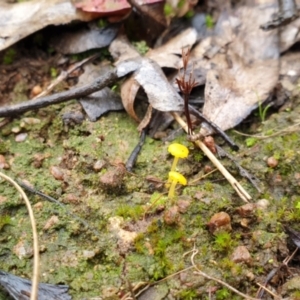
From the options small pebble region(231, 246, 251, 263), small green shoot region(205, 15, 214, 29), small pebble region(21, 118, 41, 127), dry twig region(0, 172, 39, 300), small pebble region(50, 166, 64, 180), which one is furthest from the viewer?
small green shoot region(205, 15, 214, 29)

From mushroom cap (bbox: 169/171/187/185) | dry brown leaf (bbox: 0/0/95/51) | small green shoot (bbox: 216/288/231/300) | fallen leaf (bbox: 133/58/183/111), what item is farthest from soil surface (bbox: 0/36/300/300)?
dry brown leaf (bbox: 0/0/95/51)

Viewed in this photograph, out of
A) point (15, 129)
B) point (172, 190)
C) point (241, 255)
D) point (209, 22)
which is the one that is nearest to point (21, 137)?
point (15, 129)

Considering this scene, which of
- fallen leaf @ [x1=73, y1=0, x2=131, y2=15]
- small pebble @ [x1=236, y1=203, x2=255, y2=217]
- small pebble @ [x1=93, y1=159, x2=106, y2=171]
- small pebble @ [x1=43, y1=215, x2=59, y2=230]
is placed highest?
fallen leaf @ [x1=73, y1=0, x2=131, y2=15]

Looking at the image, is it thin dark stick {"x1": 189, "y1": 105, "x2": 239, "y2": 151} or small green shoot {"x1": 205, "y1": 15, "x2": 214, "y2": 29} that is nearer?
thin dark stick {"x1": 189, "y1": 105, "x2": 239, "y2": 151}

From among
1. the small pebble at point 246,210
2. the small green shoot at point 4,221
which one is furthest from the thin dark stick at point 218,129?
the small green shoot at point 4,221

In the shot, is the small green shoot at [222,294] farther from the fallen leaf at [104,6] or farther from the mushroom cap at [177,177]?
the fallen leaf at [104,6]

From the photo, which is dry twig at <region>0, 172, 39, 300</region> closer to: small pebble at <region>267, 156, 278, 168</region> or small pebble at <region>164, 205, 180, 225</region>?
small pebble at <region>164, 205, 180, 225</region>
